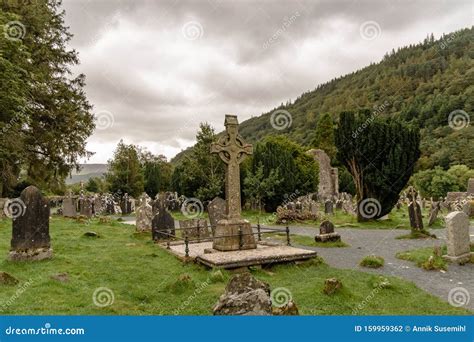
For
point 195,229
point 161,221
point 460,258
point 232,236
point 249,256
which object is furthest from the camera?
point 161,221

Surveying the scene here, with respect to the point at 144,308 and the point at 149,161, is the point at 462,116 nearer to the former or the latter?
the point at 149,161

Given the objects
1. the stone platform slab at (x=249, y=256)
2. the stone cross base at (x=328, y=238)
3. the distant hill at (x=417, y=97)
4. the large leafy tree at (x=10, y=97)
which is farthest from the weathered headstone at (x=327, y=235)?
the distant hill at (x=417, y=97)

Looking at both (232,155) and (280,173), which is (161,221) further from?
(280,173)

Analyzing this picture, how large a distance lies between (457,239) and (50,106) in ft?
85.4

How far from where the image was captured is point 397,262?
37.6 ft

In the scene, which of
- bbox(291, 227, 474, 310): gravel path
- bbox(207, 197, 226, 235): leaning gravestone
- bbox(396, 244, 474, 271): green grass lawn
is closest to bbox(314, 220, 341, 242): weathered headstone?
bbox(291, 227, 474, 310): gravel path

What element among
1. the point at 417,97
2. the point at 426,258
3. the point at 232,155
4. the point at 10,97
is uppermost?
the point at 417,97

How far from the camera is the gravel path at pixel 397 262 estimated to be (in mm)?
8703

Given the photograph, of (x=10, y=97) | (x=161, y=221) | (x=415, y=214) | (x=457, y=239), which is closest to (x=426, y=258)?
(x=457, y=239)

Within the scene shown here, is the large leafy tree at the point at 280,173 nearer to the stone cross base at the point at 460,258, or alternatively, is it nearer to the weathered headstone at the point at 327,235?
the weathered headstone at the point at 327,235

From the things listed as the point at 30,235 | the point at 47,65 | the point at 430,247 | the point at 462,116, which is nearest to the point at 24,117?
the point at 47,65

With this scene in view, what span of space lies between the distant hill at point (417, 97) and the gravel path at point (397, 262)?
2380 cm

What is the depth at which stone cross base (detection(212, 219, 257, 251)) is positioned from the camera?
38.2ft

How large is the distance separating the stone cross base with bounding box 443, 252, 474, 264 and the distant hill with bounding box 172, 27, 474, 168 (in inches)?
1103
